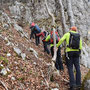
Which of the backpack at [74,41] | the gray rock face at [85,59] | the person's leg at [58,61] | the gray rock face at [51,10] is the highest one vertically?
the gray rock face at [51,10]

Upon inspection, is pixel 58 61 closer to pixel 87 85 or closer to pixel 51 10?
pixel 87 85

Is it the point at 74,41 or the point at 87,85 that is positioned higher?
the point at 74,41

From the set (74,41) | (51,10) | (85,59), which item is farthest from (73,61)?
(51,10)

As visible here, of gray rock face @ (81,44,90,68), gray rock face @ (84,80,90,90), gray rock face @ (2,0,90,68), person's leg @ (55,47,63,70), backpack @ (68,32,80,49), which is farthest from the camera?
gray rock face @ (2,0,90,68)

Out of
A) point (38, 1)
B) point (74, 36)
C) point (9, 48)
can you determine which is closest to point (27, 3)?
point (38, 1)

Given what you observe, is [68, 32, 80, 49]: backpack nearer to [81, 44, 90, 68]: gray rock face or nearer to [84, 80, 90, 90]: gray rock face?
[84, 80, 90, 90]: gray rock face

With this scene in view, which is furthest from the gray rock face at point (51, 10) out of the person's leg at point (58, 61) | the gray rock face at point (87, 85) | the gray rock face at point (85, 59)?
the gray rock face at point (87, 85)

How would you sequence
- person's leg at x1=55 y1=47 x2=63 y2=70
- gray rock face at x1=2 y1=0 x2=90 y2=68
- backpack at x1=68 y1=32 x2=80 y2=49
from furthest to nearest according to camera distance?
gray rock face at x1=2 y1=0 x2=90 y2=68
person's leg at x1=55 y1=47 x2=63 y2=70
backpack at x1=68 y1=32 x2=80 y2=49

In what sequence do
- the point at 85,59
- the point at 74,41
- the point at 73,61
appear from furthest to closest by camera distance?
the point at 85,59 → the point at 73,61 → the point at 74,41

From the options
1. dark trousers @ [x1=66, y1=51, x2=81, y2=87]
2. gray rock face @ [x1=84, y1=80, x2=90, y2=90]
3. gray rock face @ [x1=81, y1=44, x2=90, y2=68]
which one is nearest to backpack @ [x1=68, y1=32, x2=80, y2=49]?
dark trousers @ [x1=66, y1=51, x2=81, y2=87]

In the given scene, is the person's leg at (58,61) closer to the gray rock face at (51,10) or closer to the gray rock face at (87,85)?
the gray rock face at (87,85)

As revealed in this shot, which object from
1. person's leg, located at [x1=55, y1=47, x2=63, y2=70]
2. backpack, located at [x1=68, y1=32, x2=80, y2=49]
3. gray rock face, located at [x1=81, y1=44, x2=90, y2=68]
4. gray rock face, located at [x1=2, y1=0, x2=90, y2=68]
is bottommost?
gray rock face, located at [x1=81, y1=44, x2=90, y2=68]

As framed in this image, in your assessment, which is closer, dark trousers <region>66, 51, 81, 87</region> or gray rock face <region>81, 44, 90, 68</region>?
dark trousers <region>66, 51, 81, 87</region>

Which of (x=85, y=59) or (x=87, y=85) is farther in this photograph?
(x=85, y=59)
